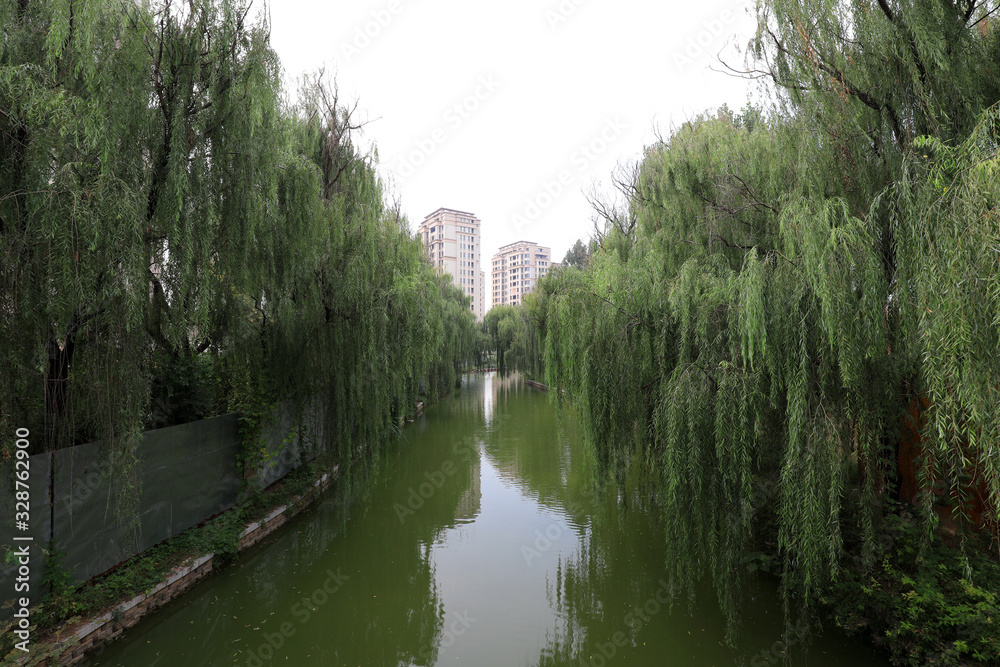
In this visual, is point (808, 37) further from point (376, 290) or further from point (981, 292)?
point (376, 290)

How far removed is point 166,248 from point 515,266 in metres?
72.1

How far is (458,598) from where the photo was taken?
5.24 metres

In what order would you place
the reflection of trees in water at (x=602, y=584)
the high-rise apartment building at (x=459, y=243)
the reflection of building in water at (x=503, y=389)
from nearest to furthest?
1. the reflection of trees in water at (x=602, y=584)
2. the reflection of building in water at (x=503, y=389)
3. the high-rise apartment building at (x=459, y=243)

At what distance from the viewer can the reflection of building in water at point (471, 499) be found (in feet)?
25.2

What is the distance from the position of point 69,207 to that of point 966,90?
593 cm

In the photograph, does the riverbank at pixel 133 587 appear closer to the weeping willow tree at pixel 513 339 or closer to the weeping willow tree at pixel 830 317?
the weeping willow tree at pixel 830 317

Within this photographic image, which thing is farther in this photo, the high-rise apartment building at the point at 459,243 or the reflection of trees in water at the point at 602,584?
the high-rise apartment building at the point at 459,243

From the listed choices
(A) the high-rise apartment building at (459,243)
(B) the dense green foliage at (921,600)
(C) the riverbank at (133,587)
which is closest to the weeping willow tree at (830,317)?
(B) the dense green foliage at (921,600)

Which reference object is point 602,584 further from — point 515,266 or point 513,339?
point 515,266

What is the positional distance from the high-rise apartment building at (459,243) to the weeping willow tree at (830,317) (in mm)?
52507

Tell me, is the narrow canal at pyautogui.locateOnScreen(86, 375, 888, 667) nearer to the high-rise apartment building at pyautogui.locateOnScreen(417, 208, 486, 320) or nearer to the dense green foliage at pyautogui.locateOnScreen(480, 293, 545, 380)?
the dense green foliage at pyautogui.locateOnScreen(480, 293, 545, 380)

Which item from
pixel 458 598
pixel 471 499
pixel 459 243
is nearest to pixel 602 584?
pixel 458 598

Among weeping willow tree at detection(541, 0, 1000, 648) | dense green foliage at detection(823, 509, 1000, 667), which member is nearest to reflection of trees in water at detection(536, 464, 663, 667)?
weeping willow tree at detection(541, 0, 1000, 648)

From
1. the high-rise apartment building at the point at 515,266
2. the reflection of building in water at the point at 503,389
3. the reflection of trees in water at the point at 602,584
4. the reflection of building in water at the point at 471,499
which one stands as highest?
the high-rise apartment building at the point at 515,266
